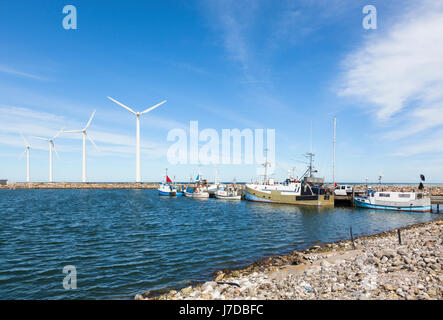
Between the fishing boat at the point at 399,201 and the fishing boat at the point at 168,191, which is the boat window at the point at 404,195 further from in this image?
the fishing boat at the point at 168,191

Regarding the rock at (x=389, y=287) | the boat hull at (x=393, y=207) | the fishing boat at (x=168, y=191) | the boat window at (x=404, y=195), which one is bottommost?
the fishing boat at (x=168, y=191)

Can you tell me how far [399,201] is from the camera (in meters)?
56.0

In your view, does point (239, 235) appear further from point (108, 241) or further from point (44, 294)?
point (44, 294)

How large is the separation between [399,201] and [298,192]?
23148mm

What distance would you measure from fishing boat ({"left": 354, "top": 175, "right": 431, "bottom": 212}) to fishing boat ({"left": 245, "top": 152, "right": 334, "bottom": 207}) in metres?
9.32

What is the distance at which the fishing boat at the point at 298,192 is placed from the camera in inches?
2544

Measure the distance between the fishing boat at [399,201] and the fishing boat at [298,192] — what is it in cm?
932

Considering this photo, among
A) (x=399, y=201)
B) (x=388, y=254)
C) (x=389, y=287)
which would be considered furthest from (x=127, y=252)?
(x=399, y=201)

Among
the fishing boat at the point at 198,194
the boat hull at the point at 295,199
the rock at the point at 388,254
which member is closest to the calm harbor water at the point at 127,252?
the rock at the point at 388,254

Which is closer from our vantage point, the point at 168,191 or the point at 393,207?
the point at 393,207

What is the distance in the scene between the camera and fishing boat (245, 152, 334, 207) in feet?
212

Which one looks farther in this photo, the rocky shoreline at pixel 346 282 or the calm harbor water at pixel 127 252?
the calm harbor water at pixel 127 252

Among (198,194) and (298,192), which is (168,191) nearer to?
(198,194)

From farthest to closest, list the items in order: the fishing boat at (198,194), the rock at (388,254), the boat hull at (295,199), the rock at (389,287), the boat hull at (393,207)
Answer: the fishing boat at (198,194) < the boat hull at (295,199) < the boat hull at (393,207) < the rock at (388,254) < the rock at (389,287)
